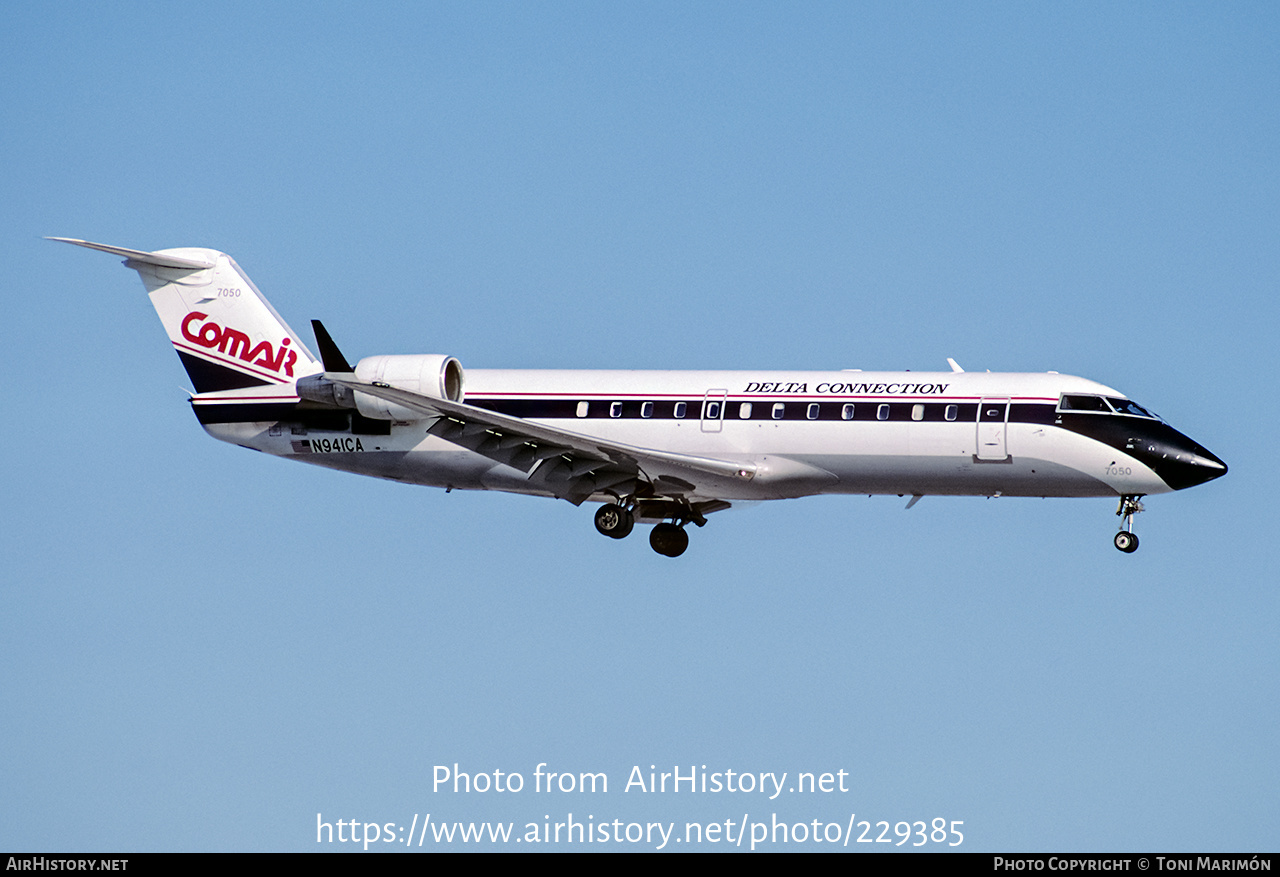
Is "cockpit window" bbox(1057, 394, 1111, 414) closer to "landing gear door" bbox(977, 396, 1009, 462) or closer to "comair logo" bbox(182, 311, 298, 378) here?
"landing gear door" bbox(977, 396, 1009, 462)

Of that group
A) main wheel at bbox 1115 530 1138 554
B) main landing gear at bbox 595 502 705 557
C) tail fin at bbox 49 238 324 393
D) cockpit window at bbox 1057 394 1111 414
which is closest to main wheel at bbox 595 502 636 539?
main landing gear at bbox 595 502 705 557

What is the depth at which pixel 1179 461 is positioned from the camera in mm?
37000

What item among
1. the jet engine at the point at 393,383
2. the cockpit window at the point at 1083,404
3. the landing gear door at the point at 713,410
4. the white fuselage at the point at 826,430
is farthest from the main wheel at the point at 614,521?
the cockpit window at the point at 1083,404

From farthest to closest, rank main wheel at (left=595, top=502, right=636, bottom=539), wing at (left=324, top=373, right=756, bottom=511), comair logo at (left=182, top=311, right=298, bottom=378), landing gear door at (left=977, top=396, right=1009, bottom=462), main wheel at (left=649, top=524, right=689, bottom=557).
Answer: comair logo at (left=182, top=311, right=298, bottom=378)
main wheel at (left=649, top=524, right=689, bottom=557)
main wheel at (left=595, top=502, right=636, bottom=539)
wing at (left=324, top=373, right=756, bottom=511)
landing gear door at (left=977, top=396, right=1009, bottom=462)

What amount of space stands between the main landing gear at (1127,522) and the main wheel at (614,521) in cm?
937

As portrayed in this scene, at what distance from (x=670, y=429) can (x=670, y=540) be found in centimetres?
353

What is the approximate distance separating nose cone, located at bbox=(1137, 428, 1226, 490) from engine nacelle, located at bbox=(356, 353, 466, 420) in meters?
13.3

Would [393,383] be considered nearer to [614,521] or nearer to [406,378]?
[406,378]

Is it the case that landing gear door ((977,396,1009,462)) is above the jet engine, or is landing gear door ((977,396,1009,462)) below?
below

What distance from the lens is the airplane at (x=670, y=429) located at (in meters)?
37.4

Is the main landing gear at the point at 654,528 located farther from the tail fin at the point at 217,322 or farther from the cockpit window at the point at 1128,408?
the cockpit window at the point at 1128,408

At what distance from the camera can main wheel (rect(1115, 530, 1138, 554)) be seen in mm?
37406
